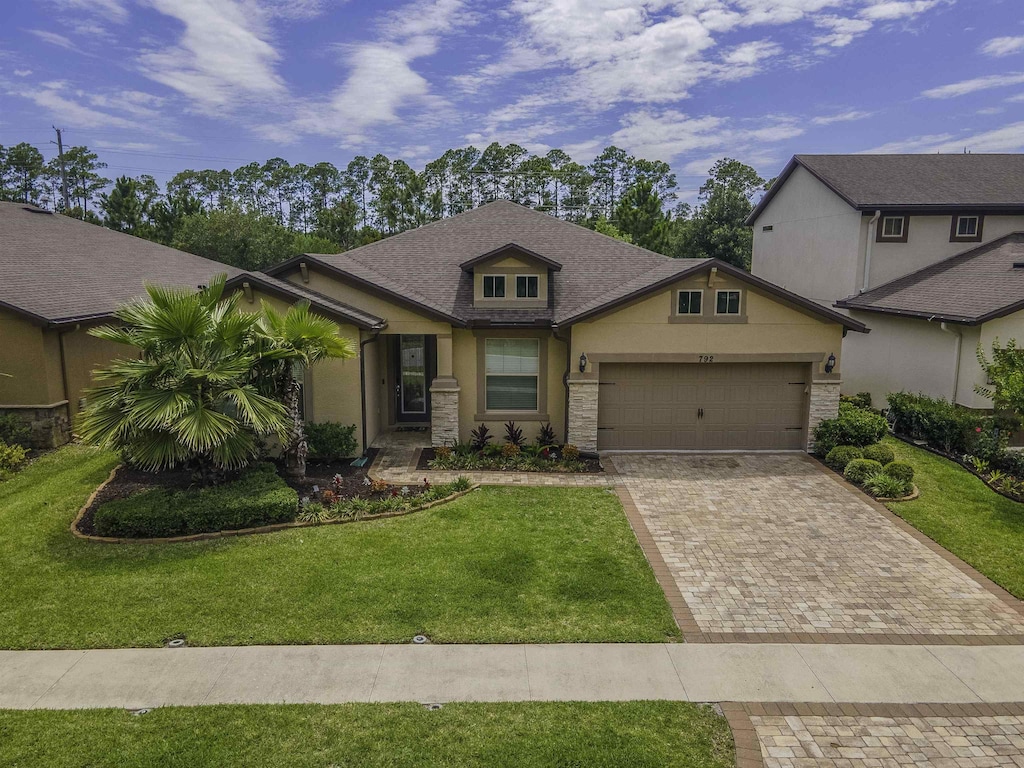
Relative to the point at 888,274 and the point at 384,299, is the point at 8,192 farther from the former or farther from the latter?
the point at 888,274

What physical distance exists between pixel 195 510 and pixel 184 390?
1921 millimetres

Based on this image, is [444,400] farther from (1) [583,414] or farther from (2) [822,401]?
(2) [822,401]

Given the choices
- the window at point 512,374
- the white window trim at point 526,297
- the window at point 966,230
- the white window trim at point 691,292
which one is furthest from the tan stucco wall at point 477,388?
the window at point 966,230

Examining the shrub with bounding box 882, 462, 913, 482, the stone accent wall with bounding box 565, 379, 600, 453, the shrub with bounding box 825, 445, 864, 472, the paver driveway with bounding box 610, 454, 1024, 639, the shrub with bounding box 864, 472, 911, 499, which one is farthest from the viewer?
the stone accent wall with bounding box 565, 379, 600, 453

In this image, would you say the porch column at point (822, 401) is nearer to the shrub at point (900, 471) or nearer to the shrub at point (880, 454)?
the shrub at point (880, 454)

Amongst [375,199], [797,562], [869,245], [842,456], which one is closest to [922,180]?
[869,245]

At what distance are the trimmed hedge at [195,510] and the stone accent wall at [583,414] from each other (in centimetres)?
665

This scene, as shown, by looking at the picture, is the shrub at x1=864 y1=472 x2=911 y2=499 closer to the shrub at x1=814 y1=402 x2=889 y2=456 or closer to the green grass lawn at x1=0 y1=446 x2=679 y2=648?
the shrub at x1=814 y1=402 x2=889 y2=456

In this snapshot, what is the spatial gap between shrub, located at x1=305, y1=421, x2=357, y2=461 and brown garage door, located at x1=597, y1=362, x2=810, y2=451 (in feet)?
19.2

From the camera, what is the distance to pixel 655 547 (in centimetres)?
1020

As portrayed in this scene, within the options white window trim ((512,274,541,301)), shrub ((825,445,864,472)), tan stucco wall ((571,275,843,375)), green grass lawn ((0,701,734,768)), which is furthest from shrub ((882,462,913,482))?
green grass lawn ((0,701,734,768))

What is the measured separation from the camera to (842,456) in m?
14.0

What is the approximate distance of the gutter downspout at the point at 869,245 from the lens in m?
20.9

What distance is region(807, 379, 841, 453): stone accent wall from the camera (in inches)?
595
